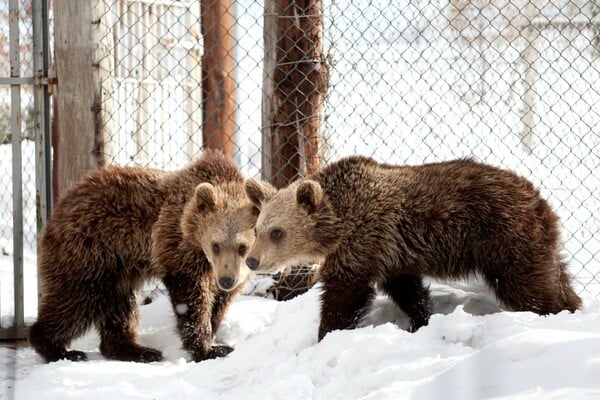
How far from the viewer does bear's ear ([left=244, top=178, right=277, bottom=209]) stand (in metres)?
5.41

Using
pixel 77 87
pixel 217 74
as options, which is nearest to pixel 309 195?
pixel 77 87

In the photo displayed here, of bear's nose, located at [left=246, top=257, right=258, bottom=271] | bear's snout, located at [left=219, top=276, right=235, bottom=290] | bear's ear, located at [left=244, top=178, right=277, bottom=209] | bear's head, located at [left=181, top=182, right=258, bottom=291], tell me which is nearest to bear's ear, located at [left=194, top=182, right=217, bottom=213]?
bear's head, located at [left=181, top=182, right=258, bottom=291]

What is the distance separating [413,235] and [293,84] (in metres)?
2.16

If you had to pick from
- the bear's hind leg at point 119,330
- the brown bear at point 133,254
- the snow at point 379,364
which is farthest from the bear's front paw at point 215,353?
the bear's hind leg at point 119,330

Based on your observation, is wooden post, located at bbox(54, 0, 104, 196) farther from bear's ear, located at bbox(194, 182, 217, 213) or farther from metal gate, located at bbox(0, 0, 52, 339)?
bear's ear, located at bbox(194, 182, 217, 213)

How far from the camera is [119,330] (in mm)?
6031

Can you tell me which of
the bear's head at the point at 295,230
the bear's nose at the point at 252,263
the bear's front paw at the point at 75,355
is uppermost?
the bear's head at the point at 295,230

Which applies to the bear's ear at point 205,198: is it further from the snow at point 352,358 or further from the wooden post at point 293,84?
the wooden post at point 293,84

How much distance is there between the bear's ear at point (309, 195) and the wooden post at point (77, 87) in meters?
1.93

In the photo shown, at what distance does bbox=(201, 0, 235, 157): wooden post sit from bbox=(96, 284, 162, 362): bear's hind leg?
4769 mm

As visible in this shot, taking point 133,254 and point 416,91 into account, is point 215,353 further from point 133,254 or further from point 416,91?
point 416,91

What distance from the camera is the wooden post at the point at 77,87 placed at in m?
6.30

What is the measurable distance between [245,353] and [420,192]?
1.36 metres

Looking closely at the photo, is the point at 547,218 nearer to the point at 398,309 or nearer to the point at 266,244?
the point at 398,309
